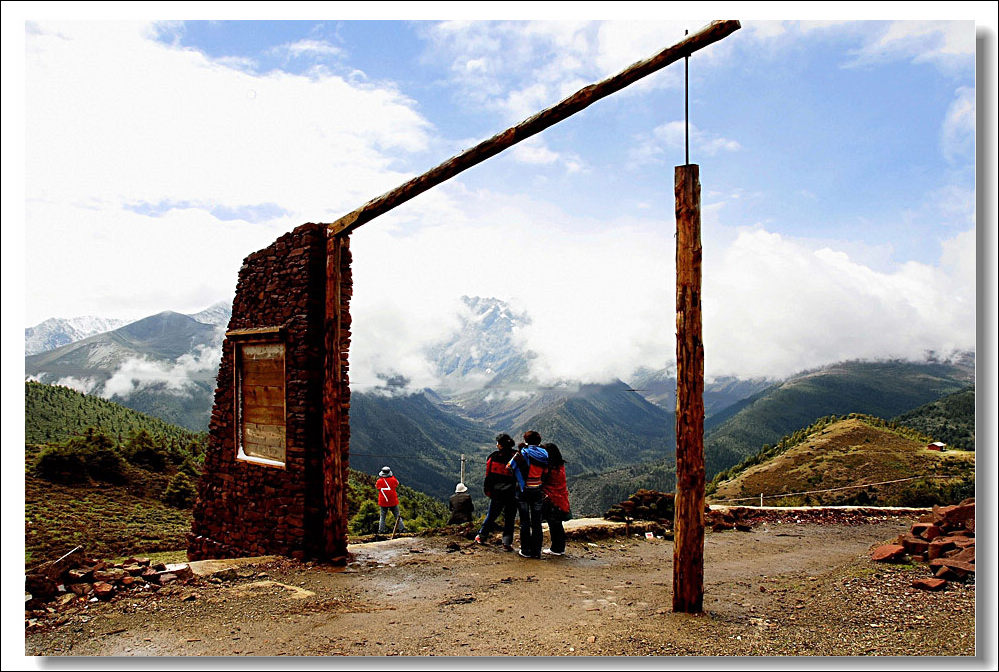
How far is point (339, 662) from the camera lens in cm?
436

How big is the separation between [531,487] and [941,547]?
4.60 m

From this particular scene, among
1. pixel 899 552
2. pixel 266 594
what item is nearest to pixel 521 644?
pixel 266 594

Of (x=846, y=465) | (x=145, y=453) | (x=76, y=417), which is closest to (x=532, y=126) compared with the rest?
(x=145, y=453)

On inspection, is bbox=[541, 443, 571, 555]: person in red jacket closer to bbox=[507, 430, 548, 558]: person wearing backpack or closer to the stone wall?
bbox=[507, 430, 548, 558]: person wearing backpack

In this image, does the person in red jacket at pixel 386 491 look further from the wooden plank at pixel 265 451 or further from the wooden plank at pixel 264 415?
the wooden plank at pixel 264 415

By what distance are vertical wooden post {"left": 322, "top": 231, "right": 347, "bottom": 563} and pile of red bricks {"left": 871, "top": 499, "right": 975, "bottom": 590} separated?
614 cm

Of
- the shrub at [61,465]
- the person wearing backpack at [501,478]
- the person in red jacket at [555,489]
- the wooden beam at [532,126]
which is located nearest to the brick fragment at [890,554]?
the person in red jacket at [555,489]

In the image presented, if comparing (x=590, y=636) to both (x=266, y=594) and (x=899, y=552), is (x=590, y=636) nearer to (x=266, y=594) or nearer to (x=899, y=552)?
(x=266, y=594)

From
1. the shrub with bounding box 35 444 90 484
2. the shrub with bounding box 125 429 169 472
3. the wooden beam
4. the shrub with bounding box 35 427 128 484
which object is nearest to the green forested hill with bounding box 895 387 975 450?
the wooden beam

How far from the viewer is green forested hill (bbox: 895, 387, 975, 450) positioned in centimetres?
1517

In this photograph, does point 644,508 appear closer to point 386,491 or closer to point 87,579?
point 386,491

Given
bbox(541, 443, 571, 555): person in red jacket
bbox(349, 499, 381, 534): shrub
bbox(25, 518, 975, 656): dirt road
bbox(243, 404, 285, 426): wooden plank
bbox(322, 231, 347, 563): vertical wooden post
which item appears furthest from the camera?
bbox(349, 499, 381, 534): shrub

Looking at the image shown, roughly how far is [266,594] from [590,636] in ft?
10.5

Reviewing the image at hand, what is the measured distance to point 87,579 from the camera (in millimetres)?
5734
